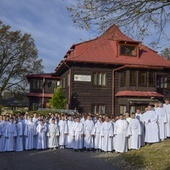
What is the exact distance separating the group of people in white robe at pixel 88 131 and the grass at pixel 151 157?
89cm

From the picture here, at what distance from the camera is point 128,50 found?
3200 centimetres

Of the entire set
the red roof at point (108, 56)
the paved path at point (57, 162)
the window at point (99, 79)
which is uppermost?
the red roof at point (108, 56)

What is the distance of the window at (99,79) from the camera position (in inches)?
1195

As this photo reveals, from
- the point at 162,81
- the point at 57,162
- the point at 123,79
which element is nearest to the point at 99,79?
the point at 123,79

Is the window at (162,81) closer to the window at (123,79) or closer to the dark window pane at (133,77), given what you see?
the dark window pane at (133,77)

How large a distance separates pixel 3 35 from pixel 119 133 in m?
31.5

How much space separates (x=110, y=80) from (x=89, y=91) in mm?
2317

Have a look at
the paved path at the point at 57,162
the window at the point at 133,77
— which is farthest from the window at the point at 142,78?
the paved path at the point at 57,162

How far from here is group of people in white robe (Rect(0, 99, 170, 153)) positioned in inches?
684

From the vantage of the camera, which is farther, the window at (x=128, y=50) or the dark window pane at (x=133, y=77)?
the window at (x=128, y=50)

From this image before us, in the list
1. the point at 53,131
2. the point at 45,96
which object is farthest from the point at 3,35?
the point at 53,131

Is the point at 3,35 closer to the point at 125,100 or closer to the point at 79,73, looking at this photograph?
the point at 79,73

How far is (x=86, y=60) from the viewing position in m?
29.5

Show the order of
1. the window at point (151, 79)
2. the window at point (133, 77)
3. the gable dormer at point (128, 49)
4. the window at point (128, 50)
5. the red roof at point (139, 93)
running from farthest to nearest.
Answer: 1. the window at point (128, 50)
2. the gable dormer at point (128, 49)
3. the window at point (151, 79)
4. the window at point (133, 77)
5. the red roof at point (139, 93)
